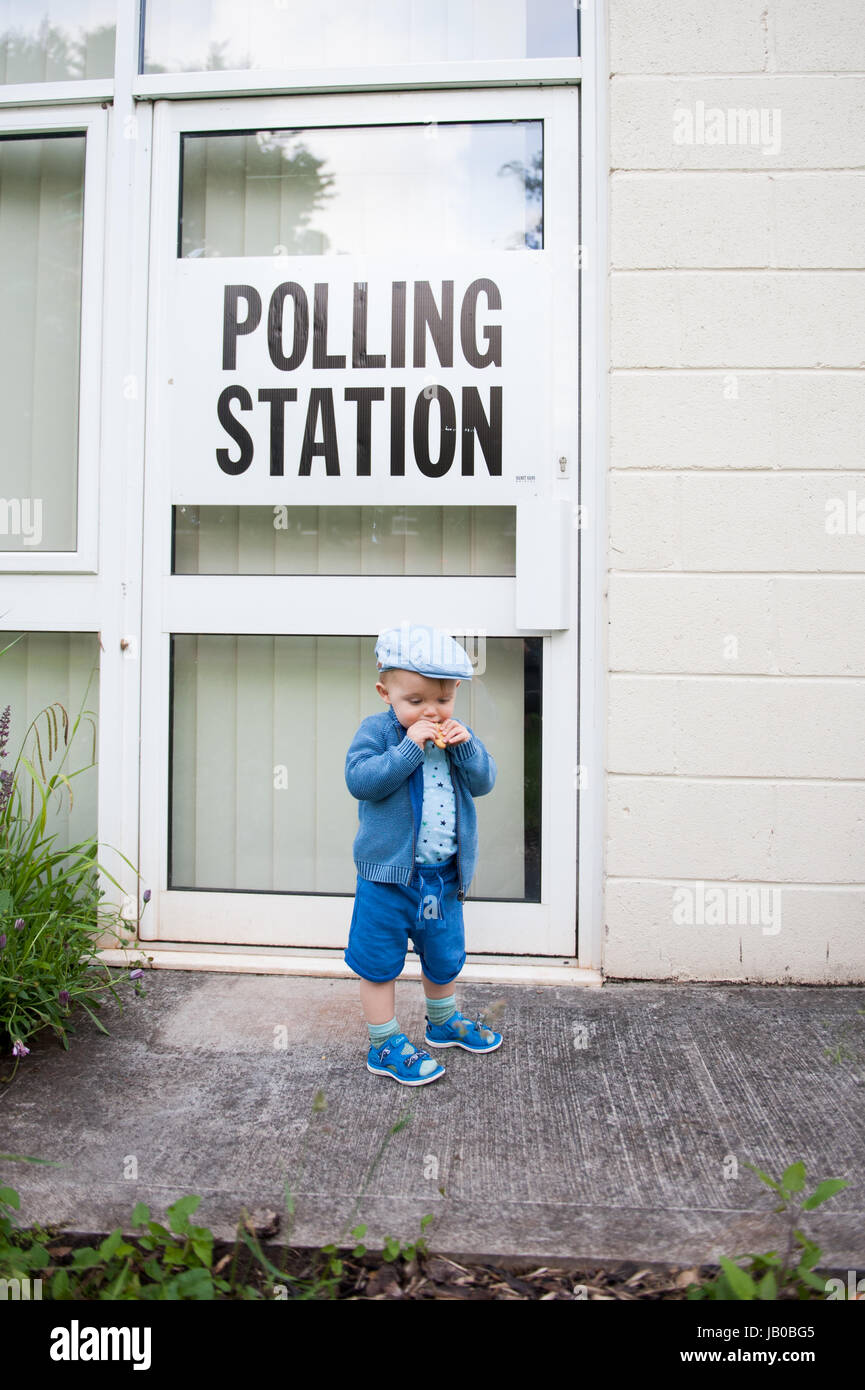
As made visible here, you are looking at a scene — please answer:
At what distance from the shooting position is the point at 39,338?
10.1 ft

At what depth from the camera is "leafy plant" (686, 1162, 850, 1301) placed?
1.46m

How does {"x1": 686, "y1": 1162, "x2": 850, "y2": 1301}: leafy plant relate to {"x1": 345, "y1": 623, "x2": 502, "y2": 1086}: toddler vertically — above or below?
below

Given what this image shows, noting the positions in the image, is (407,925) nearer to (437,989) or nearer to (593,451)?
(437,989)

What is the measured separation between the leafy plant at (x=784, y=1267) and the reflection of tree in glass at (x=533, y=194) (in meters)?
2.67

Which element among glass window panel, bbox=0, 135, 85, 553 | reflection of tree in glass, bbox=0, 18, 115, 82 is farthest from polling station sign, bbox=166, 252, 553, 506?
reflection of tree in glass, bbox=0, 18, 115, 82

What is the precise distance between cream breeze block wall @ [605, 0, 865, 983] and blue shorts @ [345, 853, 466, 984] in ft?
2.38

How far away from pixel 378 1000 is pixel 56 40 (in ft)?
10.8

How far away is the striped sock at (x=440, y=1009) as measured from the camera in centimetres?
232

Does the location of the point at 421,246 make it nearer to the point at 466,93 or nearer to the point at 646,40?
the point at 466,93

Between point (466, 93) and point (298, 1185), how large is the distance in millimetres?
3146

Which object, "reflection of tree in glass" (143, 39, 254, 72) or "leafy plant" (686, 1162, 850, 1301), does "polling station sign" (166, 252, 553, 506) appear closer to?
"reflection of tree in glass" (143, 39, 254, 72)

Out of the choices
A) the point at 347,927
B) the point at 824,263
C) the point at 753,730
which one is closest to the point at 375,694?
the point at 347,927

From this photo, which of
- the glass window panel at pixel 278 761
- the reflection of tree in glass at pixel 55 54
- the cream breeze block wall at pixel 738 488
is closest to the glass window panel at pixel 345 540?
the glass window panel at pixel 278 761

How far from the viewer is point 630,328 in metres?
2.70
